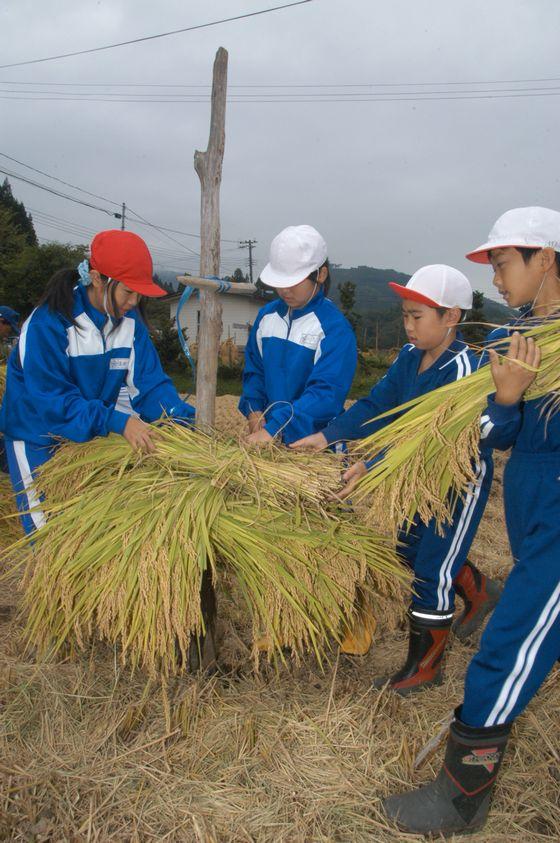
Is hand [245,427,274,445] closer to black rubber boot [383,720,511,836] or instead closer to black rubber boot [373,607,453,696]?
black rubber boot [373,607,453,696]

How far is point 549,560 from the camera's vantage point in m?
1.63

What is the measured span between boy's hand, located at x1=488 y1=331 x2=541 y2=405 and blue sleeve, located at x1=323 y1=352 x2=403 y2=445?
0.82m

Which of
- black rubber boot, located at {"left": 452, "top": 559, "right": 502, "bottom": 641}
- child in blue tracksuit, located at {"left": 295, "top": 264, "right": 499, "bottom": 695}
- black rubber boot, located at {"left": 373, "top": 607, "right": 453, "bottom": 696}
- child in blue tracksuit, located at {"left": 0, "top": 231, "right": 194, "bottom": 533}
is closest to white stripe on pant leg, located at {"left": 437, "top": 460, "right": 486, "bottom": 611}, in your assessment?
child in blue tracksuit, located at {"left": 295, "top": 264, "right": 499, "bottom": 695}

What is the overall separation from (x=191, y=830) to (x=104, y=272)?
5.88 feet

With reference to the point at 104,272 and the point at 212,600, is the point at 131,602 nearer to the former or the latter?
the point at 212,600

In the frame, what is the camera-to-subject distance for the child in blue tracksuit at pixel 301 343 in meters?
2.64

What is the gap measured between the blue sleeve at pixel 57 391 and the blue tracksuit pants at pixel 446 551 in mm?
1153

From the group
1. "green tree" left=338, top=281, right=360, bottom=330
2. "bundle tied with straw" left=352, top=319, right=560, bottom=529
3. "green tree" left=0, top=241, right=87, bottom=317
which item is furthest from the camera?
"green tree" left=0, top=241, right=87, bottom=317

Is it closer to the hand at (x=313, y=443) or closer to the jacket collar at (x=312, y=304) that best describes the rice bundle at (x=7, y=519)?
the jacket collar at (x=312, y=304)

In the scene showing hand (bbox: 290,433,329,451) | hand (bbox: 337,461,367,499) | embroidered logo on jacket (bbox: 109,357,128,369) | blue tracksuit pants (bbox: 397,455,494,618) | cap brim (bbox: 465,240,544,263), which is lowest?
blue tracksuit pants (bbox: 397,455,494,618)

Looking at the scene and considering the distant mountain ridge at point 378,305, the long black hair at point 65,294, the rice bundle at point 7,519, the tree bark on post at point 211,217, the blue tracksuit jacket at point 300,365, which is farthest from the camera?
the distant mountain ridge at point 378,305

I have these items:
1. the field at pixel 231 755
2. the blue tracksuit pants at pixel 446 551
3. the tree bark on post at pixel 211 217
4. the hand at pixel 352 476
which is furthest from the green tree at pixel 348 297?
the hand at pixel 352 476

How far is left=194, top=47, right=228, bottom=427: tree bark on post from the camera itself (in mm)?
3535

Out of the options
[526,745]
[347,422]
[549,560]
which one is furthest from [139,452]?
[526,745]
